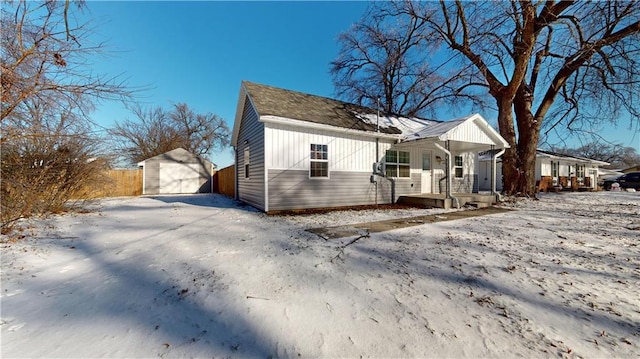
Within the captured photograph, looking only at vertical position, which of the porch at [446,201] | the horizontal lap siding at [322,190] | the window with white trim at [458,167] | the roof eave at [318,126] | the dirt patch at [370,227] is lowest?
the dirt patch at [370,227]

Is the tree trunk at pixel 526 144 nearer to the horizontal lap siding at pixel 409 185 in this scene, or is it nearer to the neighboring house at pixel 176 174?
the horizontal lap siding at pixel 409 185

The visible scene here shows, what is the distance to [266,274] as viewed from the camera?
3.02 metres

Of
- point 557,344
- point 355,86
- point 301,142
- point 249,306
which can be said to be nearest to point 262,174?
point 301,142

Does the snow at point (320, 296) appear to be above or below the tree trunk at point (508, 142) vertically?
below

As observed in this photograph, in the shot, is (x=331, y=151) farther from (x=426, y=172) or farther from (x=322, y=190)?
(x=426, y=172)

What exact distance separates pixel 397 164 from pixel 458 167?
402cm

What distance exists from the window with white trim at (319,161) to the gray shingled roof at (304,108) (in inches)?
37.0

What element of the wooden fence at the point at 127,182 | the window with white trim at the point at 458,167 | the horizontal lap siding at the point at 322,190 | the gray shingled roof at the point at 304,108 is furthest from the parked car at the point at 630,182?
the wooden fence at the point at 127,182

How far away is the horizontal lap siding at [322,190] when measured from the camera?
26.7 ft

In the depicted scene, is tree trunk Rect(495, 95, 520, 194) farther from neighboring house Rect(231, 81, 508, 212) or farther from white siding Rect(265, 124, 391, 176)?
white siding Rect(265, 124, 391, 176)

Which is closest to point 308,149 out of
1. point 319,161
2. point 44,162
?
point 319,161

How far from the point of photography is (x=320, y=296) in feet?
8.14

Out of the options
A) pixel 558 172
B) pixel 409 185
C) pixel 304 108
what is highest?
pixel 304 108

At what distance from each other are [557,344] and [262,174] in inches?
300
